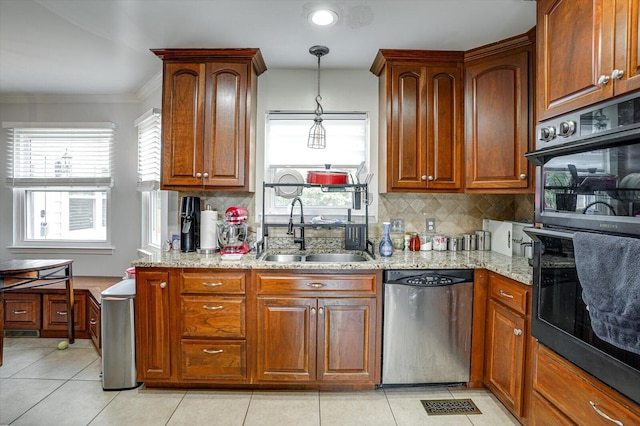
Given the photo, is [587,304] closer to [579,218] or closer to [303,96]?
[579,218]

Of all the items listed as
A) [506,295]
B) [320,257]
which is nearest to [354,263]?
[320,257]

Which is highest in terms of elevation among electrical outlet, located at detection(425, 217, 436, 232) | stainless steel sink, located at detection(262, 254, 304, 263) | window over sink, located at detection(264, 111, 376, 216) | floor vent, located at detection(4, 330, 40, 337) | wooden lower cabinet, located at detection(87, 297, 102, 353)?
window over sink, located at detection(264, 111, 376, 216)

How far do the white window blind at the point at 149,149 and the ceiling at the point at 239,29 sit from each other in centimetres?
48

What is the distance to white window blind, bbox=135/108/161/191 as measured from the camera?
334 centimetres

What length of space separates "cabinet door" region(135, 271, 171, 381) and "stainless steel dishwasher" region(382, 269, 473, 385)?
56.7 inches

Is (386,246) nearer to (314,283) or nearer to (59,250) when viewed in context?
(314,283)

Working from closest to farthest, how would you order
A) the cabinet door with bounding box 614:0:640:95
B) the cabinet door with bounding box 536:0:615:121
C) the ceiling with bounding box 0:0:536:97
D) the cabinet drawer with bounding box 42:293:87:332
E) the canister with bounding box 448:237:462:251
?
the cabinet door with bounding box 614:0:640:95
the cabinet door with bounding box 536:0:615:121
the ceiling with bounding box 0:0:536:97
the canister with bounding box 448:237:462:251
the cabinet drawer with bounding box 42:293:87:332

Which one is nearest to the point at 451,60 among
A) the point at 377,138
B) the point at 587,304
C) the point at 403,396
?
the point at 377,138

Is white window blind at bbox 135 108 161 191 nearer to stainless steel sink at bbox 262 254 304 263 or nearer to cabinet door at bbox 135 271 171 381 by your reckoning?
cabinet door at bbox 135 271 171 381

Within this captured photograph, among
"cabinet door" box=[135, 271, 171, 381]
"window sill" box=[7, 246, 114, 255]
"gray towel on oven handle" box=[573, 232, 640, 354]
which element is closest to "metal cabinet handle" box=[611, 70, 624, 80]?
"gray towel on oven handle" box=[573, 232, 640, 354]

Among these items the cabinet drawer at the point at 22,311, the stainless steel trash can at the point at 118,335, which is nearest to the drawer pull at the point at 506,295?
the stainless steel trash can at the point at 118,335

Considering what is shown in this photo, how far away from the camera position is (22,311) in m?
3.30

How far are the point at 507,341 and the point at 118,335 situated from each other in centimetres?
246

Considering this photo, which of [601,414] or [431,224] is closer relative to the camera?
[601,414]
